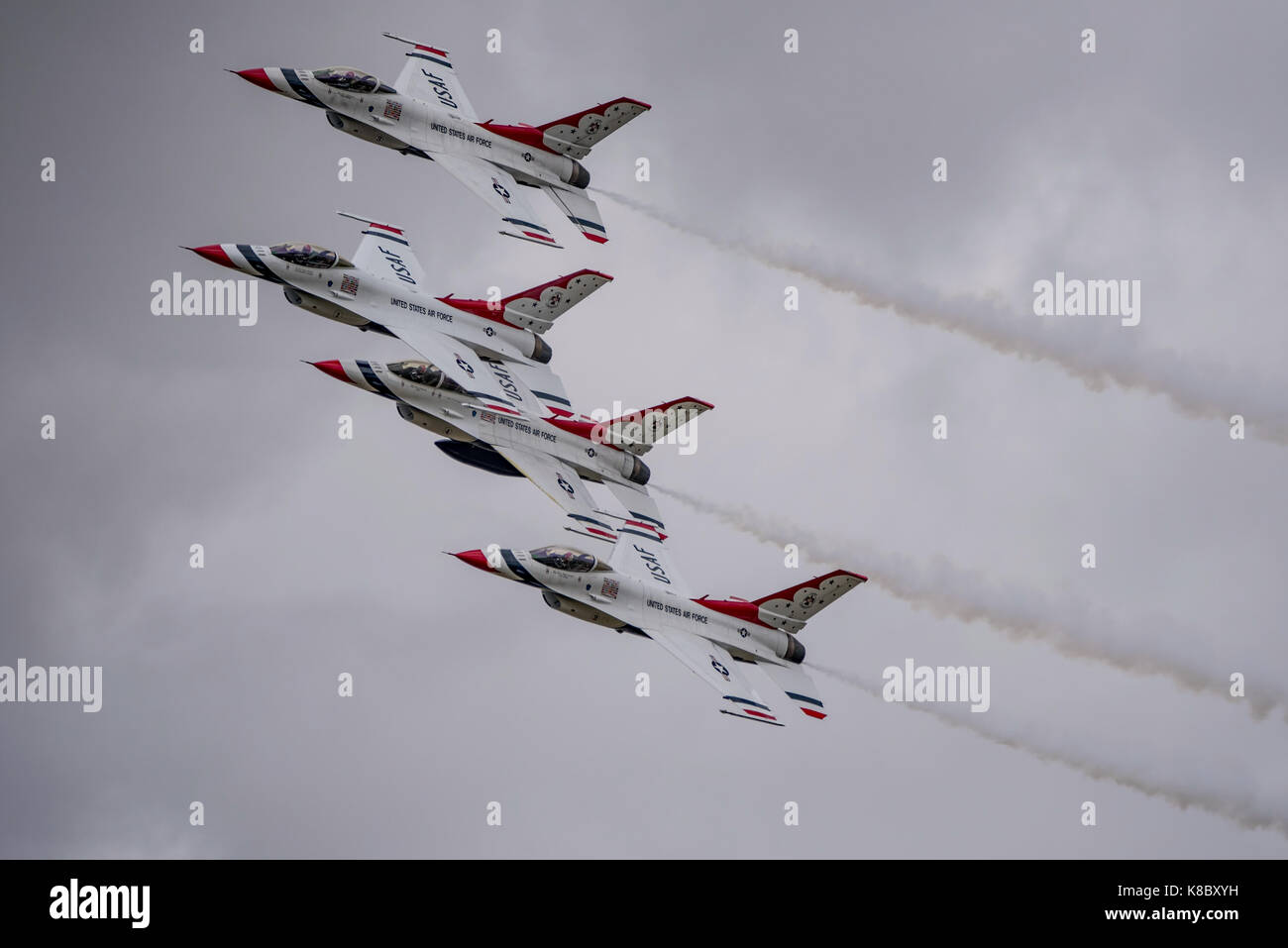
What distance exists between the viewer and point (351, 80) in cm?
7269

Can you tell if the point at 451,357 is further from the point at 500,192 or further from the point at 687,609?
the point at 687,609

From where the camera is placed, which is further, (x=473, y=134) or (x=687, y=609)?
(x=473, y=134)

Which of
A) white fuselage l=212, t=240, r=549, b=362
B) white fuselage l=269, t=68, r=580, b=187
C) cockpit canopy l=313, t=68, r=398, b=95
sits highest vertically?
cockpit canopy l=313, t=68, r=398, b=95

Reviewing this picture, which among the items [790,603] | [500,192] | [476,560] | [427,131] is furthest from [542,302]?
[790,603]

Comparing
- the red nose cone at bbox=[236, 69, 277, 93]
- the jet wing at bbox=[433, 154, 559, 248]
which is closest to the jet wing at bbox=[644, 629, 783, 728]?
the jet wing at bbox=[433, 154, 559, 248]

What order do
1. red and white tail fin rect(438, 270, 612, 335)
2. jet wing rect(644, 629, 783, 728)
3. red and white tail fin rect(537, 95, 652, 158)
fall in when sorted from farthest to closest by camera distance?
1. red and white tail fin rect(537, 95, 652, 158)
2. red and white tail fin rect(438, 270, 612, 335)
3. jet wing rect(644, 629, 783, 728)

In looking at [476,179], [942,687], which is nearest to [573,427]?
[476,179]

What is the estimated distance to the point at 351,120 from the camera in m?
73.2

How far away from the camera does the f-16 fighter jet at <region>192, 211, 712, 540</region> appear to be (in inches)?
2756

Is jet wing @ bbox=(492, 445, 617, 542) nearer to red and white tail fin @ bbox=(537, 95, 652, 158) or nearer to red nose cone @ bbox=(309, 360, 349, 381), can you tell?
red nose cone @ bbox=(309, 360, 349, 381)

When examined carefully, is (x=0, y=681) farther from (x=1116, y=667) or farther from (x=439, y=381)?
(x=1116, y=667)

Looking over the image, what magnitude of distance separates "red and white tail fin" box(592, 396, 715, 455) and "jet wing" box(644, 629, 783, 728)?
715cm

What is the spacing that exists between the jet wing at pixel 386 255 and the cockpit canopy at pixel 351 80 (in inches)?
164

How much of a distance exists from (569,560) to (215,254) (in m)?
15.5
